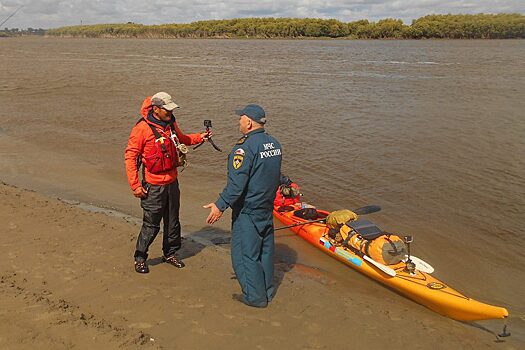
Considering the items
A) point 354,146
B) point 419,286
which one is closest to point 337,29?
point 354,146

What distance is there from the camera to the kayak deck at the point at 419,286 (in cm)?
507

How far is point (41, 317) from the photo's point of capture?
4.29 metres

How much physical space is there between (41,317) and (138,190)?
1.52 meters

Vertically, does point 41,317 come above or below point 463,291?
above

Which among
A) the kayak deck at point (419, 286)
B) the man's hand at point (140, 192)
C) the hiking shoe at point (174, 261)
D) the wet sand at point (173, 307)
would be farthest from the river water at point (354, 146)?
the man's hand at point (140, 192)

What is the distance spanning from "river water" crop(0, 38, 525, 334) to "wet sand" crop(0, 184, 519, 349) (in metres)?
1.52

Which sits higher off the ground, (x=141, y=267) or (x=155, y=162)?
(x=155, y=162)

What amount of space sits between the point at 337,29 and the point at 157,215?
90.6 m

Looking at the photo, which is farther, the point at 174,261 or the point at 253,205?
the point at 174,261

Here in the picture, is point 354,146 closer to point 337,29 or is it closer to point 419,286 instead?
point 419,286

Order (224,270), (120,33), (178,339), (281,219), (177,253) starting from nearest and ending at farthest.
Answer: (178,339), (224,270), (177,253), (281,219), (120,33)

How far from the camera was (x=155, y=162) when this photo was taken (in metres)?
→ 5.14

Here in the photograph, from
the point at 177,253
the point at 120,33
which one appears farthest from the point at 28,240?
the point at 120,33

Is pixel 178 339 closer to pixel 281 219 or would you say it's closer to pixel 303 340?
pixel 303 340
